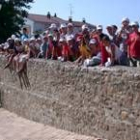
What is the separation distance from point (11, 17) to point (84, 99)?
26.0 metres

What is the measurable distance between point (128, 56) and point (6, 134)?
5.31m

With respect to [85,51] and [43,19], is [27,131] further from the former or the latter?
[43,19]

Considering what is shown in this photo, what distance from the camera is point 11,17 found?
124 ft

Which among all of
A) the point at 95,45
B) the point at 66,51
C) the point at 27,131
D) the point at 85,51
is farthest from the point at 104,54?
the point at 27,131

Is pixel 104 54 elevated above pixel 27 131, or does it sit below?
above

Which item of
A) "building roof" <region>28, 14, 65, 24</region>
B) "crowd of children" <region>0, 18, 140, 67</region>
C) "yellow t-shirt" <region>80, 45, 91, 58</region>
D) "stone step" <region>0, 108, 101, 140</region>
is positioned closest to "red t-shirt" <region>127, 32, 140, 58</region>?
"crowd of children" <region>0, 18, 140, 67</region>

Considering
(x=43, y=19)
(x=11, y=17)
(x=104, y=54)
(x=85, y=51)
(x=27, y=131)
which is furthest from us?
(x=43, y=19)

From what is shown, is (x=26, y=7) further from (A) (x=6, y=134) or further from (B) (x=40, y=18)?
(B) (x=40, y=18)

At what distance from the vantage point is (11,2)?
1532 inches

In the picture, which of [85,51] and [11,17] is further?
[11,17]

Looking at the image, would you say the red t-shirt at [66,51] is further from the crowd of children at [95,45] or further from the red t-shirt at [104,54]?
the red t-shirt at [104,54]

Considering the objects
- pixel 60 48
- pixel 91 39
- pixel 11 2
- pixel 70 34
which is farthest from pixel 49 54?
pixel 11 2

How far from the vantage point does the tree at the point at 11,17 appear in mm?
37500

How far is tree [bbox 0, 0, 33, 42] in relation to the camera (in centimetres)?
3750
